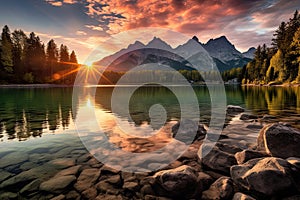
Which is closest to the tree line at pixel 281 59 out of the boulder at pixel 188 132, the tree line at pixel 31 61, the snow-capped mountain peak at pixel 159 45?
the snow-capped mountain peak at pixel 159 45

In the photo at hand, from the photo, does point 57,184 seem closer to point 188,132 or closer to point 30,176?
point 30,176

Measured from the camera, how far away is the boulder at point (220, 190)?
5.10 metres

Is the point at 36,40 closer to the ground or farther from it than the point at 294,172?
farther from it

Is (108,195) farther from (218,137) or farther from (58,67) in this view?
(58,67)

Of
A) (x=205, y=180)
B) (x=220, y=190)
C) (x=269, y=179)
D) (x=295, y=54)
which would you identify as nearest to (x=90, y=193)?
(x=205, y=180)

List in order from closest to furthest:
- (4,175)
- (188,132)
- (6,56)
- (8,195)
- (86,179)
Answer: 1. (8,195)
2. (86,179)
3. (4,175)
4. (188,132)
5. (6,56)

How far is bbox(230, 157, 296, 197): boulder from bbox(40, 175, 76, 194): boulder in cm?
Answer: 535

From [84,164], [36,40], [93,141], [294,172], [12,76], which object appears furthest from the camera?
[36,40]

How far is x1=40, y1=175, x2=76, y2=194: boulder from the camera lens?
18.3ft

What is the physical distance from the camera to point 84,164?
737cm

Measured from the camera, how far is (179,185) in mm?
5359

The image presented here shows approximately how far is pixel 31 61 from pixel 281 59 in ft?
363

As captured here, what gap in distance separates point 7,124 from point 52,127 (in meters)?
4.03

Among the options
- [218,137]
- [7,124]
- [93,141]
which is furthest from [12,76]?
[218,137]
